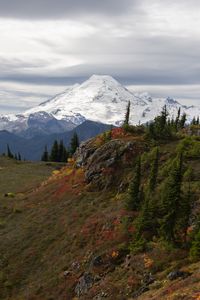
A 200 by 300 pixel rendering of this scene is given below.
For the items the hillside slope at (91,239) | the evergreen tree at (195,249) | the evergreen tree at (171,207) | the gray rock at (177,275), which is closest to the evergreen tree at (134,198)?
the hillside slope at (91,239)

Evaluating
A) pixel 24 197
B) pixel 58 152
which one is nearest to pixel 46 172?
pixel 24 197

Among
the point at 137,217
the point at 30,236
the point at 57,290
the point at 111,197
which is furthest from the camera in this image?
the point at 111,197

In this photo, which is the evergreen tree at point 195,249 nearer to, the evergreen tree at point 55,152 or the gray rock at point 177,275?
the gray rock at point 177,275

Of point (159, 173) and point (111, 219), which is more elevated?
point (159, 173)

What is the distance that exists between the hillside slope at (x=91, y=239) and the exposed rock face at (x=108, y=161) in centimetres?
16

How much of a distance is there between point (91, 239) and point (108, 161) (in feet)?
62.5

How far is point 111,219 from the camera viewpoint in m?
49.9

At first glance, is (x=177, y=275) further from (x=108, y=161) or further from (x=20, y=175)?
(x=20, y=175)

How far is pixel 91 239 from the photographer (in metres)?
48.3

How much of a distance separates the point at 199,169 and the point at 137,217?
47.8ft

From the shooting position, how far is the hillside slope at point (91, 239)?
37.6 metres

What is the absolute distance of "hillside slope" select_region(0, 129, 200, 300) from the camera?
3756 cm

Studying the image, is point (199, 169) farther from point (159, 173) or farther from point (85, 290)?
point (85, 290)

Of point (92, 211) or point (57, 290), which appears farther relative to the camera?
point (92, 211)
